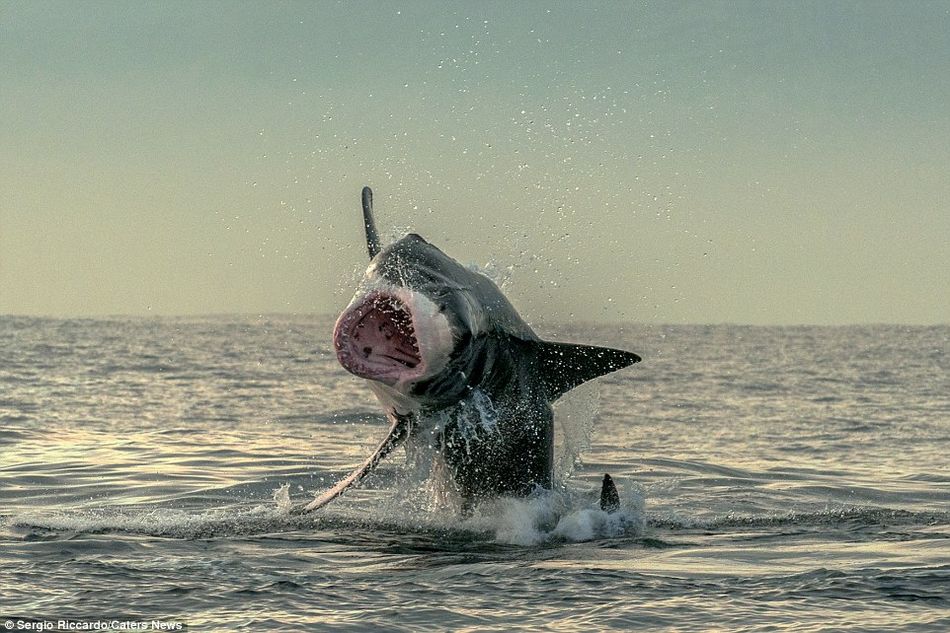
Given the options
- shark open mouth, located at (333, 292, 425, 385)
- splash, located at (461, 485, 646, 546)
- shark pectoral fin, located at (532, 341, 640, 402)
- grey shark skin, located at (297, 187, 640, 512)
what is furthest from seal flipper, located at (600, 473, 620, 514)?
shark open mouth, located at (333, 292, 425, 385)

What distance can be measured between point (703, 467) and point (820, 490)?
2474 millimetres

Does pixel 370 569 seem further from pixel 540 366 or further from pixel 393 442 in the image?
pixel 540 366

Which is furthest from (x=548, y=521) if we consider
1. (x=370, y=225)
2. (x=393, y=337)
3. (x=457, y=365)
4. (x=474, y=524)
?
(x=370, y=225)

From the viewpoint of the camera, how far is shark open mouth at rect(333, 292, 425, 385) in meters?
10.2

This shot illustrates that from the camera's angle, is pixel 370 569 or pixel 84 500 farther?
pixel 84 500

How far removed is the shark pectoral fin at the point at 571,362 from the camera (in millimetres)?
12461

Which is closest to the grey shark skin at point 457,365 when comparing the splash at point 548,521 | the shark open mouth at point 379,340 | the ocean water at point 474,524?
the shark open mouth at point 379,340

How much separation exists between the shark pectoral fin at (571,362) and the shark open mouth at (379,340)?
206 centimetres

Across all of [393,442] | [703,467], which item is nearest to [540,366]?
[393,442]

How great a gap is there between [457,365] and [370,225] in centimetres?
300

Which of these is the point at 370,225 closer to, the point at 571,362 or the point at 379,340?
the point at 571,362

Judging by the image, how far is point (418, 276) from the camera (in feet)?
34.8

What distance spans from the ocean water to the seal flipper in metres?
0.13

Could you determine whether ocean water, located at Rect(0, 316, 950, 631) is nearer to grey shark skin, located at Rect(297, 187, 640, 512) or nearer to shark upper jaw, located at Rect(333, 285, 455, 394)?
grey shark skin, located at Rect(297, 187, 640, 512)
